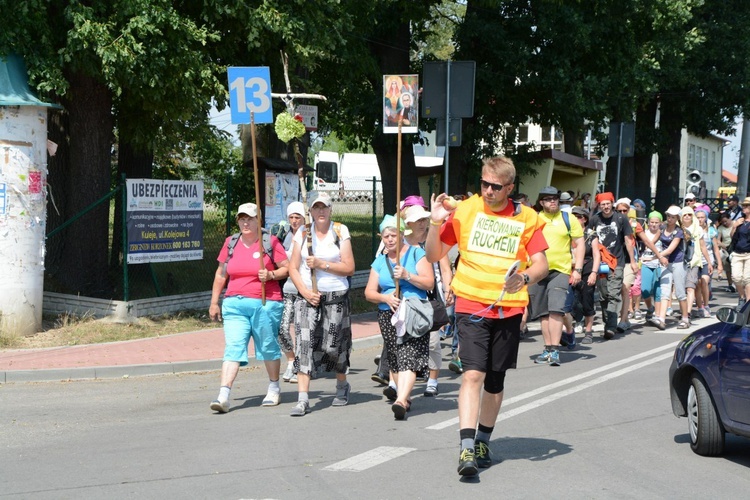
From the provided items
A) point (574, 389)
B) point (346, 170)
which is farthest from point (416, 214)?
point (346, 170)

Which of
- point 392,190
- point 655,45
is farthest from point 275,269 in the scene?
point 655,45

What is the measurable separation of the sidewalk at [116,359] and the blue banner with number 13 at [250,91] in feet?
9.76

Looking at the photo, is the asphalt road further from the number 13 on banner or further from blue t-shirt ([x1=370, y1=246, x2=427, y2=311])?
the number 13 on banner

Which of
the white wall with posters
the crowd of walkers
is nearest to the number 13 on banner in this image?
the crowd of walkers

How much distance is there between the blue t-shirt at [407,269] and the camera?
881cm

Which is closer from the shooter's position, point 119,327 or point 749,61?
point 119,327

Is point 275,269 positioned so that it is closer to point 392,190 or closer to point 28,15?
point 28,15

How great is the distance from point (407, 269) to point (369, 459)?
2.30 m

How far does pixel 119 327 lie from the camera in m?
13.6

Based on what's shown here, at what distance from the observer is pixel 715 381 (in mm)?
6855

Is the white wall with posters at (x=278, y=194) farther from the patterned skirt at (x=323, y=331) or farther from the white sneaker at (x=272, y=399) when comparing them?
the patterned skirt at (x=323, y=331)

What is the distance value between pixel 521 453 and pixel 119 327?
7818 mm

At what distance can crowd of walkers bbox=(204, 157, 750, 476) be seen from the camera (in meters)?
6.49

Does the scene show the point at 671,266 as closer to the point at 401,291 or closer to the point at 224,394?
the point at 401,291
